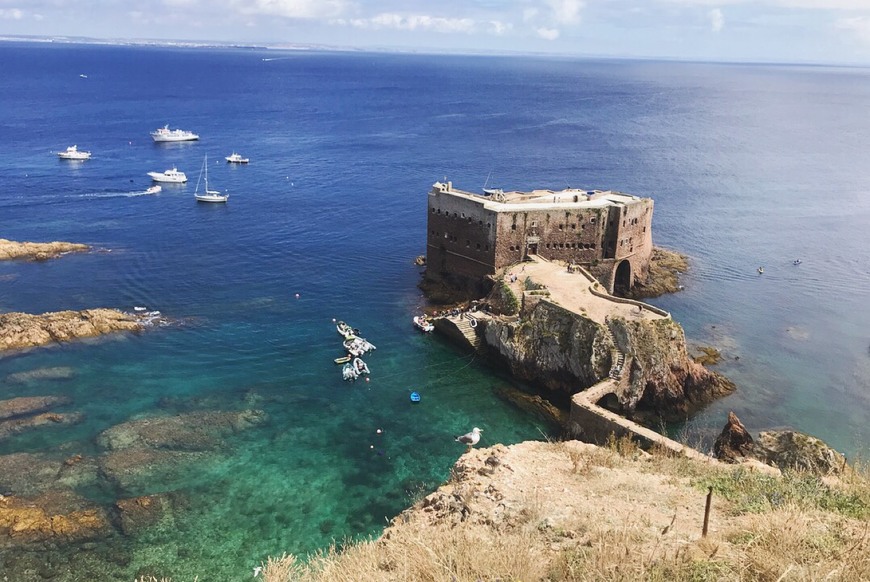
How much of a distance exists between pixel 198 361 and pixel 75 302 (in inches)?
651

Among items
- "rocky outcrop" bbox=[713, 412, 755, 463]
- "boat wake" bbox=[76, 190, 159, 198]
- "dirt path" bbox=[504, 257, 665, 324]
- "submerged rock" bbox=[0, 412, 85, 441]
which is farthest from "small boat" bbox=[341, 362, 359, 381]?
"boat wake" bbox=[76, 190, 159, 198]

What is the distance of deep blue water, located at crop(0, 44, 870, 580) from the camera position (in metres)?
33.6

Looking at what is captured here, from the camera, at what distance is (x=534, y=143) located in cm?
13112

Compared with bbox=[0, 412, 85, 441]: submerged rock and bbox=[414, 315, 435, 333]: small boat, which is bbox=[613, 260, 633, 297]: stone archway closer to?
bbox=[414, 315, 435, 333]: small boat

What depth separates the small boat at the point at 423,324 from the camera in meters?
50.9

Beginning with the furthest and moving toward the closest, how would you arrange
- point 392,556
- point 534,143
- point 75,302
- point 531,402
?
point 534,143
point 75,302
point 531,402
point 392,556

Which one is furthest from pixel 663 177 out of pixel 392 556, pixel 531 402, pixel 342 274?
pixel 392 556

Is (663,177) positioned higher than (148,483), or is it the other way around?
(663,177)

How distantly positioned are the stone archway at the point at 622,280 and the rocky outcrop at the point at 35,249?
54760 mm

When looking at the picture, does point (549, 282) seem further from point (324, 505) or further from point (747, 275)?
point (747, 275)

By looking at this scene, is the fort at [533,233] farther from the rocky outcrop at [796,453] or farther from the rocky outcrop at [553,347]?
the rocky outcrop at [796,453]

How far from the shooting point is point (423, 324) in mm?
51219

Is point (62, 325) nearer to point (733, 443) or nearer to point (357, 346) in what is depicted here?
point (357, 346)

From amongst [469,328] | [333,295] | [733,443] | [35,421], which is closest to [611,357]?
[733,443]
